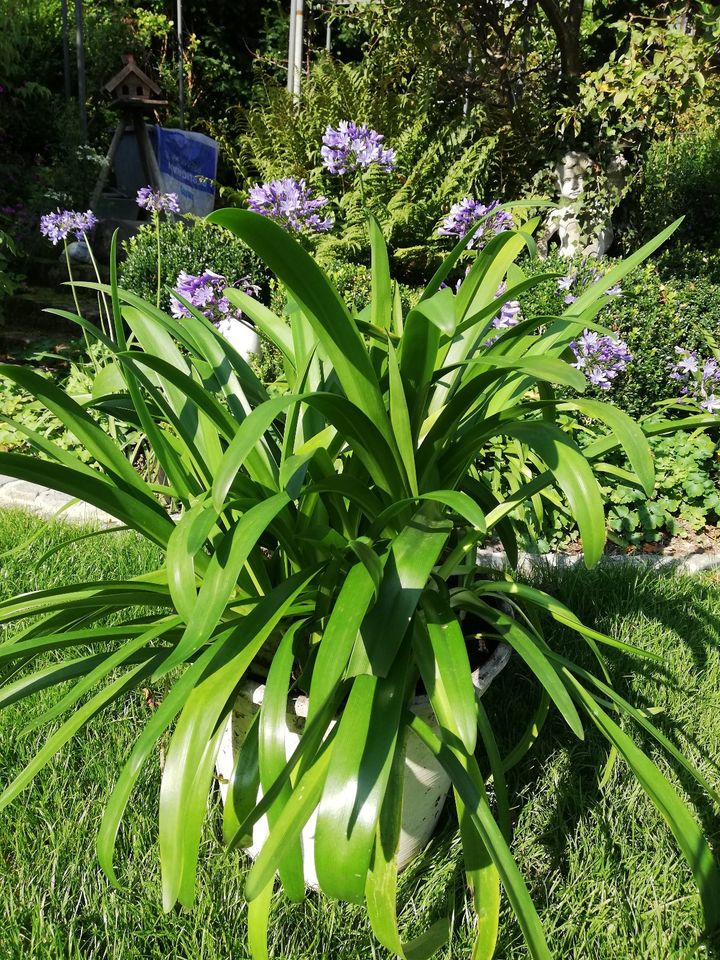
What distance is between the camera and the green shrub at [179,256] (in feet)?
15.3

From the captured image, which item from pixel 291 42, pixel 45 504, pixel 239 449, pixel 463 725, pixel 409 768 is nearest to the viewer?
pixel 239 449

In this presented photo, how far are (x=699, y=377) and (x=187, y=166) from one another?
19.7ft

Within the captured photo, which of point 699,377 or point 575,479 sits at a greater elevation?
point 575,479


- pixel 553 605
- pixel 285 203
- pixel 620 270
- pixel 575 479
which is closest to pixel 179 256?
pixel 285 203

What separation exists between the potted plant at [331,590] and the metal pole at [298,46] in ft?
21.7

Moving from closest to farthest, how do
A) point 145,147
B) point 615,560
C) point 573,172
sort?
point 615,560 < point 573,172 < point 145,147

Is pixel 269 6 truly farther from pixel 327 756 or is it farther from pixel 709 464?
pixel 327 756

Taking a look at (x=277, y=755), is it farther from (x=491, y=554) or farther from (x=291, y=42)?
(x=291, y=42)

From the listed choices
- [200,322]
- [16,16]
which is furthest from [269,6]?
[200,322]

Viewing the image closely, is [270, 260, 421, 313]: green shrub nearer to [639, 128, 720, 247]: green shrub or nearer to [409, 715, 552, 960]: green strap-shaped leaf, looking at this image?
[409, 715, 552, 960]: green strap-shaped leaf

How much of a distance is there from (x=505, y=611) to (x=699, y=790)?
2.05ft

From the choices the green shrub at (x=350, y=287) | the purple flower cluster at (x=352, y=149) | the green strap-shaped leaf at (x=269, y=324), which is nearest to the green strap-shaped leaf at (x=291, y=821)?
the green strap-shaped leaf at (x=269, y=324)

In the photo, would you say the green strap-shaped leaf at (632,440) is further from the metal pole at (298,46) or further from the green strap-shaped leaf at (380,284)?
the metal pole at (298,46)

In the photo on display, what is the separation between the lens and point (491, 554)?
2986mm
